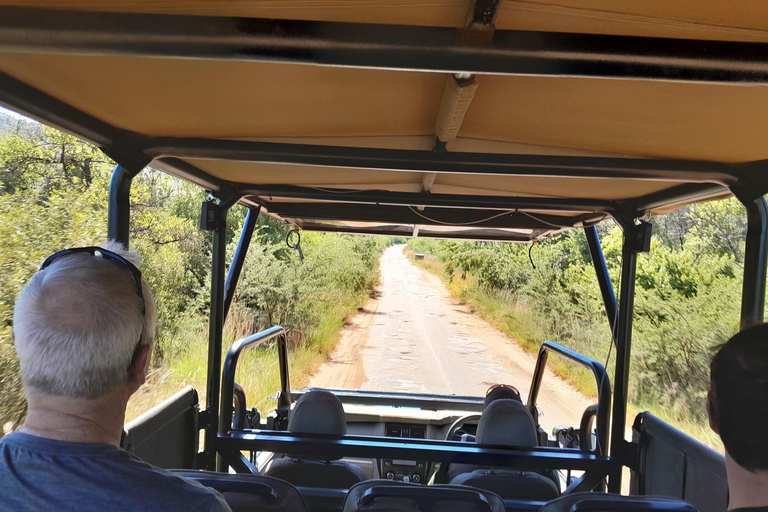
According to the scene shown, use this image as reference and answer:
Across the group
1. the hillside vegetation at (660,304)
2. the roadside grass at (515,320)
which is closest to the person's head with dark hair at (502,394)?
the hillside vegetation at (660,304)

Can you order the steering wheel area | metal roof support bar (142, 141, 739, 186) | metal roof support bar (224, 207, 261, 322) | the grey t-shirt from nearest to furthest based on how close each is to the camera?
the grey t-shirt
metal roof support bar (142, 141, 739, 186)
metal roof support bar (224, 207, 261, 322)
the steering wheel area

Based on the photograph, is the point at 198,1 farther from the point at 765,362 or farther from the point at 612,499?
the point at 612,499

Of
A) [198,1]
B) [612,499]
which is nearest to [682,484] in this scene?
[612,499]

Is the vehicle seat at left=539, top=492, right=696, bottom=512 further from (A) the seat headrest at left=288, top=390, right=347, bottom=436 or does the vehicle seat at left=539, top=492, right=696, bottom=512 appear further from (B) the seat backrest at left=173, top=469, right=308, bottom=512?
(A) the seat headrest at left=288, top=390, right=347, bottom=436

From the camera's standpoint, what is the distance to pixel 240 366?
33.9 feet

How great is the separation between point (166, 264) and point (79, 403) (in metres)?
14.8

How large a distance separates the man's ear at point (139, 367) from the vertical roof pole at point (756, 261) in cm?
210

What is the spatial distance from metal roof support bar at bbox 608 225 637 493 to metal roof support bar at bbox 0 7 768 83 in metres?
2.28

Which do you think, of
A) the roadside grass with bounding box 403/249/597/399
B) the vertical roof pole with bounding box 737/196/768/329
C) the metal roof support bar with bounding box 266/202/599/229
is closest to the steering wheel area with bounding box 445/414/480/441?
the metal roof support bar with bounding box 266/202/599/229

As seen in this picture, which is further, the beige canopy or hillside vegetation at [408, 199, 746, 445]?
hillside vegetation at [408, 199, 746, 445]

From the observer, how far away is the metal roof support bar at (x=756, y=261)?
219 cm

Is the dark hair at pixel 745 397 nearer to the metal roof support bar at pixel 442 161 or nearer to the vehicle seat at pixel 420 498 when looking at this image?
the vehicle seat at pixel 420 498

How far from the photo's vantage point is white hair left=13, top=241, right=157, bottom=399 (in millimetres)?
1125

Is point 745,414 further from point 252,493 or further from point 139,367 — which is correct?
point 252,493
